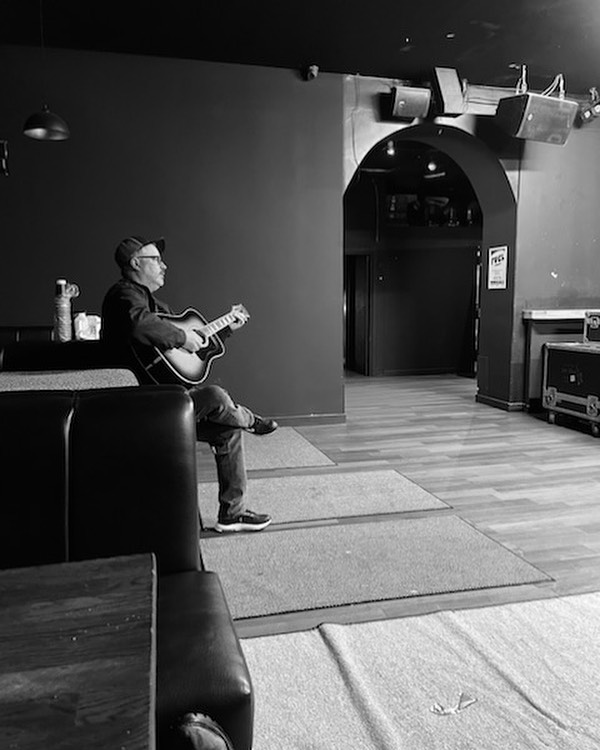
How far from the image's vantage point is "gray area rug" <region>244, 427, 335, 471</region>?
177 inches

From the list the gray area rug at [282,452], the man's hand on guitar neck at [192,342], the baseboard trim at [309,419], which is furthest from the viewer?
the baseboard trim at [309,419]

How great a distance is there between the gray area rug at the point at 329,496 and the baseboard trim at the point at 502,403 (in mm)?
2683

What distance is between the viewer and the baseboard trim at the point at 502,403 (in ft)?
21.1

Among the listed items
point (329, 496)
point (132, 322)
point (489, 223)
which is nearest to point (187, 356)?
point (132, 322)

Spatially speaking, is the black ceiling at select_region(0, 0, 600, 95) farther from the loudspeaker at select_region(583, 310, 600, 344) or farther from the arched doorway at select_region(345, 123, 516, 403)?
the loudspeaker at select_region(583, 310, 600, 344)

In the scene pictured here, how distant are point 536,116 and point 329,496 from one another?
4.04 metres

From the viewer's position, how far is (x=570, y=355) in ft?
18.7

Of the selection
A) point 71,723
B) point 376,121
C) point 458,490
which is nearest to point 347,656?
point 71,723

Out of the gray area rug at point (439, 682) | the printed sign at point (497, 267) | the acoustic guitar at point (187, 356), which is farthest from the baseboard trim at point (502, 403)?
the gray area rug at point (439, 682)

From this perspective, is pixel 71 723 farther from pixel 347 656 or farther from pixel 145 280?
pixel 145 280

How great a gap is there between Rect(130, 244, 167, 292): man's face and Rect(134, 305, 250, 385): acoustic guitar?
0.57ft

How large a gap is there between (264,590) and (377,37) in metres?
4.17

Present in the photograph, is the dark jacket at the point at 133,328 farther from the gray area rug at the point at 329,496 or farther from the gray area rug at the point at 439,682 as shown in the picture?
the gray area rug at the point at 439,682

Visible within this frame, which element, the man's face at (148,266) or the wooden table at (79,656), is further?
the man's face at (148,266)
